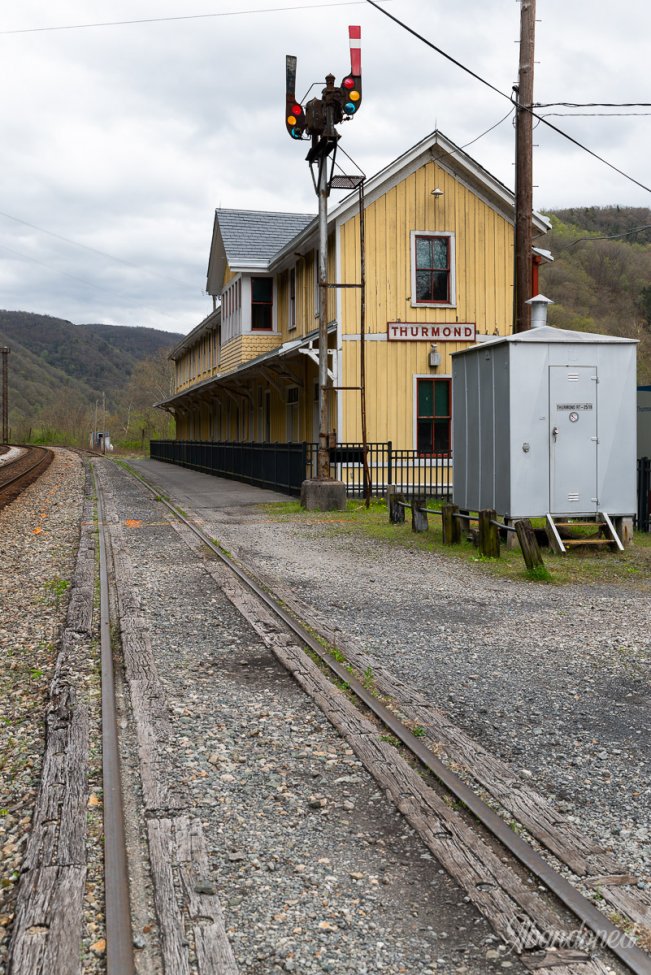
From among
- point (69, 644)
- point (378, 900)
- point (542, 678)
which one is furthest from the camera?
point (69, 644)

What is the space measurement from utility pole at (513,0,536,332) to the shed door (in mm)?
2104

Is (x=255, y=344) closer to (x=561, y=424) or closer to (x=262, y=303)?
(x=262, y=303)

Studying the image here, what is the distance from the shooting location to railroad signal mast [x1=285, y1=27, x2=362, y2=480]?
1691 cm

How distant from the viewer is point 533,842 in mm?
3629

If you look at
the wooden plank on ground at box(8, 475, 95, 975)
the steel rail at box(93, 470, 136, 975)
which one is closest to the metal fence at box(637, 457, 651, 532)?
the steel rail at box(93, 470, 136, 975)

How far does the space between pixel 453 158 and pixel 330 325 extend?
15.9 feet

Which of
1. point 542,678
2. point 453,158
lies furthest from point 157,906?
point 453,158

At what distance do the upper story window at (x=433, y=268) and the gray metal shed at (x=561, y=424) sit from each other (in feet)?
31.7

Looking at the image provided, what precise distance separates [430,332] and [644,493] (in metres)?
8.74

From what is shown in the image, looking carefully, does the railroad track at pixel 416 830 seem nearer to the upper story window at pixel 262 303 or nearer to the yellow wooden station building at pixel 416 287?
the yellow wooden station building at pixel 416 287

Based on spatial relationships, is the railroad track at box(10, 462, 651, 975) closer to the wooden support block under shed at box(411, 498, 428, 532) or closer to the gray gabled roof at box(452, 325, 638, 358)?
the gray gabled roof at box(452, 325, 638, 358)

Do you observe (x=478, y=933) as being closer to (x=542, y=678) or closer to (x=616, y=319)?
(x=542, y=678)

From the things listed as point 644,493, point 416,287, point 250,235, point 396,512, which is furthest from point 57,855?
point 250,235

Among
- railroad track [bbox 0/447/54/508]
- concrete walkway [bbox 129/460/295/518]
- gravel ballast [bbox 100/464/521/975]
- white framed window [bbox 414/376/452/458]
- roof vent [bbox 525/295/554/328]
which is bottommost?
gravel ballast [bbox 100/464/521/975]
